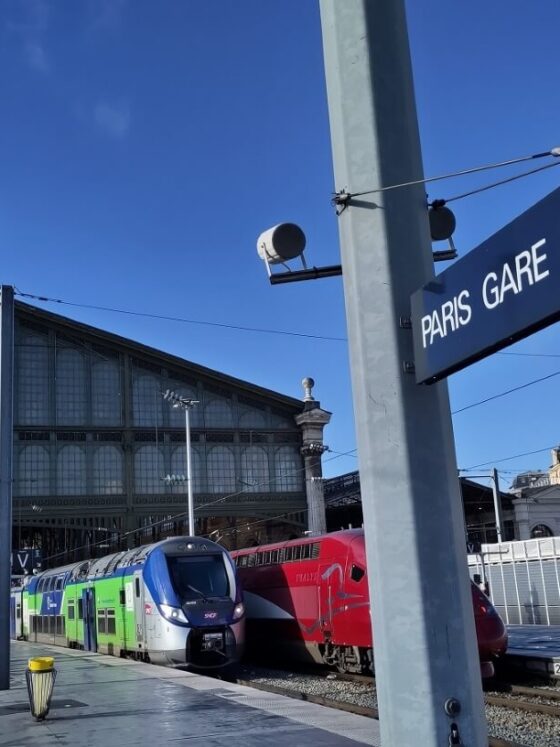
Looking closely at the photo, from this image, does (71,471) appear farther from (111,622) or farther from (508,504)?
(508,504)

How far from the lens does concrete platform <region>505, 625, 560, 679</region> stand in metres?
16.4

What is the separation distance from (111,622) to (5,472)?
29.9 ft

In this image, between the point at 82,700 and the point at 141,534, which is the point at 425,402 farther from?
the point at 141,534

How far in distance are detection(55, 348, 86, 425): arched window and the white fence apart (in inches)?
Answer: 1002

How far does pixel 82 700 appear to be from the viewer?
1377 centimetres

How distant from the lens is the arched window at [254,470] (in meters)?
47.8

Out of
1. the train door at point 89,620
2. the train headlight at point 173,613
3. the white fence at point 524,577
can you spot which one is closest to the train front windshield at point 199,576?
the train headlight at point 173,613

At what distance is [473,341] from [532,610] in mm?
27260

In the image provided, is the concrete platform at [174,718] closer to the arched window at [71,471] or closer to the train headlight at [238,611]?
the train headlight at [238,611]

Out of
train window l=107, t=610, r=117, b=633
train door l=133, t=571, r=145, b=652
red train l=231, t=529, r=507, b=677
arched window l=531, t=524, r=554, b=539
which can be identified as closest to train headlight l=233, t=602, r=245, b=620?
red train l=231, t=529, r=507, b=677

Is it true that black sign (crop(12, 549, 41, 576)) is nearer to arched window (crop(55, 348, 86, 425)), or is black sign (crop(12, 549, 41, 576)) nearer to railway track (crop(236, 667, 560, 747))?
arched window (crop(55, 348, 86, 425))

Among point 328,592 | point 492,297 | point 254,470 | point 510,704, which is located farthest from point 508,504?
point 492,297

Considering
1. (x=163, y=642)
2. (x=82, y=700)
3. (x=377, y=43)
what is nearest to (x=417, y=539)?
(x=377, y=43)

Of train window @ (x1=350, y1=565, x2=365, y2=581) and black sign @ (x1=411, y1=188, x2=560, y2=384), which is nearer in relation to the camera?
black sign @ (x1=411, y1=188, x2=560, y2=384)
